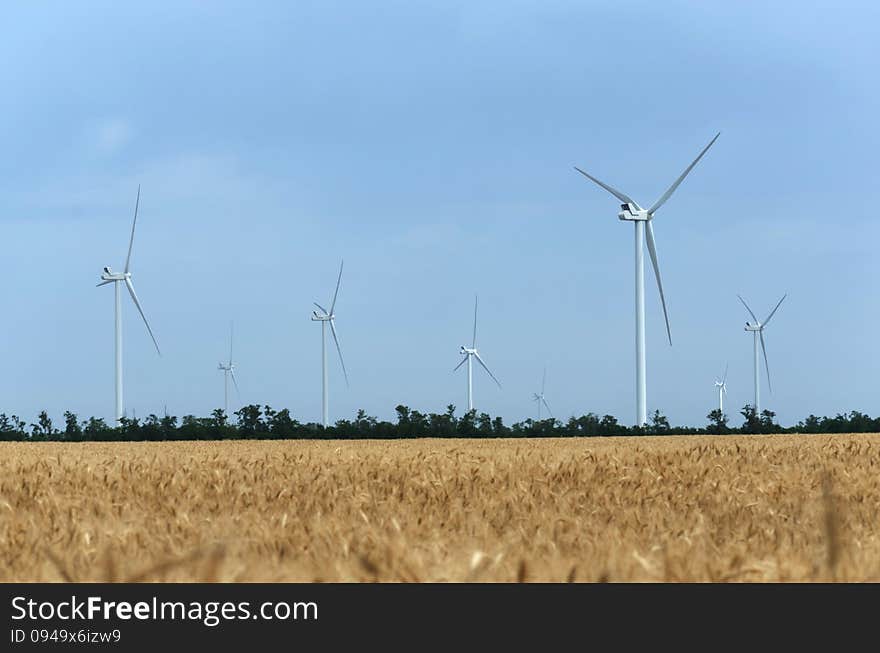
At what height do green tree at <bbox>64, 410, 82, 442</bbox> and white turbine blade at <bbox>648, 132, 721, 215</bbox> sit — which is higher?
white turbine blade at <bbox>648, 132, 721, 215</bbox>

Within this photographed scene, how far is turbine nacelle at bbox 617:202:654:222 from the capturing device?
55.1 metres

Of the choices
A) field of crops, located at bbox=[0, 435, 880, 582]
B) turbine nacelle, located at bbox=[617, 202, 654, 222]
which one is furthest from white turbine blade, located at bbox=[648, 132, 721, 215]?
field of crops, located at bbox=[0, 435, 880, 582]

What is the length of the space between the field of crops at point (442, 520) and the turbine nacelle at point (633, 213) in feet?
135

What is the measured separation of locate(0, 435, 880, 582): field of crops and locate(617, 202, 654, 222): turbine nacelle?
135ft

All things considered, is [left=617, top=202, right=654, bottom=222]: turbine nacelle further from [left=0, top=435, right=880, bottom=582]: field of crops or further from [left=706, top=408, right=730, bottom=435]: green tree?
[left=0, top=435, right=880, bottom=582]: field of crops

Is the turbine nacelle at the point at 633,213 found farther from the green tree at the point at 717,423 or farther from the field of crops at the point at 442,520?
the field of crops at the point at 442,520

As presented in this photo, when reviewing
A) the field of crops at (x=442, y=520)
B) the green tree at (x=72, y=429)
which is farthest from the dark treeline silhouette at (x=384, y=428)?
the field of crops at (x=442, y=520)

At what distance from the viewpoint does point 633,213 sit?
55312 mm

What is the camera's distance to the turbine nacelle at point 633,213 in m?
55.1

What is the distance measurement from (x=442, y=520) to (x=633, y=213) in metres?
49.6
